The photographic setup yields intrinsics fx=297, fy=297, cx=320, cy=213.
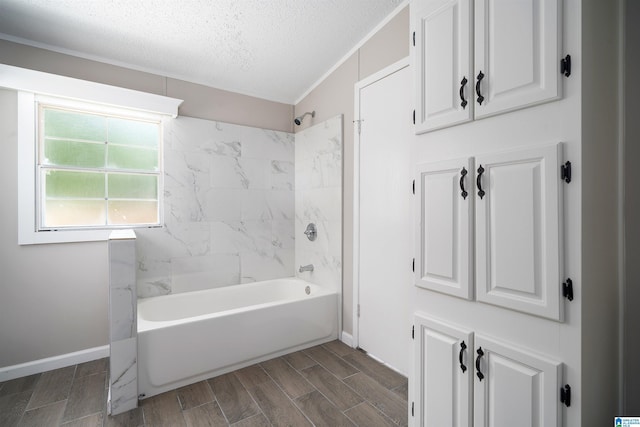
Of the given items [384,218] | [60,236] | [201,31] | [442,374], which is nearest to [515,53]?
[442,374]

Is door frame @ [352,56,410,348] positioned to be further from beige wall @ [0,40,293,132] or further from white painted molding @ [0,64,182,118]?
white painted molding @ [0,64,182,118]

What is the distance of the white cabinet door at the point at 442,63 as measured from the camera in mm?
1217

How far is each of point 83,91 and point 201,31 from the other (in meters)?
1.03

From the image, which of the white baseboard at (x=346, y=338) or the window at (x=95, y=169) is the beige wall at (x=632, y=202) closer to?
the white baseboard at (x=346, y=338)

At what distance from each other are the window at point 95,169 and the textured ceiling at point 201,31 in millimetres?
502

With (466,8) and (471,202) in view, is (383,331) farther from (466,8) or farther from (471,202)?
(466,8)

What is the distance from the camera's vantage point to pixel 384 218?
2.40 metres

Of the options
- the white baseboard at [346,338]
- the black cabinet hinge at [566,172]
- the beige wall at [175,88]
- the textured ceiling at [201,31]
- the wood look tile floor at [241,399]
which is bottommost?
the wood look tile floor at [241,399]

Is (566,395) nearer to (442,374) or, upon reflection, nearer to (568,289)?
(568,289)

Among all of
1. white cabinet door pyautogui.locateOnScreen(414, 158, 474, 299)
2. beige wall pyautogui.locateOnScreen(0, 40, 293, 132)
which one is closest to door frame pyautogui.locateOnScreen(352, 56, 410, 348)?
beige wall pyautogui.locateOnScreen(0, 40, 293, 132)

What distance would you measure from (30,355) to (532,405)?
10.5 ft

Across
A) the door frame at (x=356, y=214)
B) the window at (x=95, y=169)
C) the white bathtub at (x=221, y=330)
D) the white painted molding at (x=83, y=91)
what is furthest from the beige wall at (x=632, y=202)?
the window at (x=95, y=169)

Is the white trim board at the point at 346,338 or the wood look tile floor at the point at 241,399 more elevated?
the white trim board at the point at 346,338

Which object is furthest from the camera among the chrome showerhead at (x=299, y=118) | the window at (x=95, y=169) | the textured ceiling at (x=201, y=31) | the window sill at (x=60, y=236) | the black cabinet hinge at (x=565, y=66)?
the chrome showerhead at (x=299, y=118)
